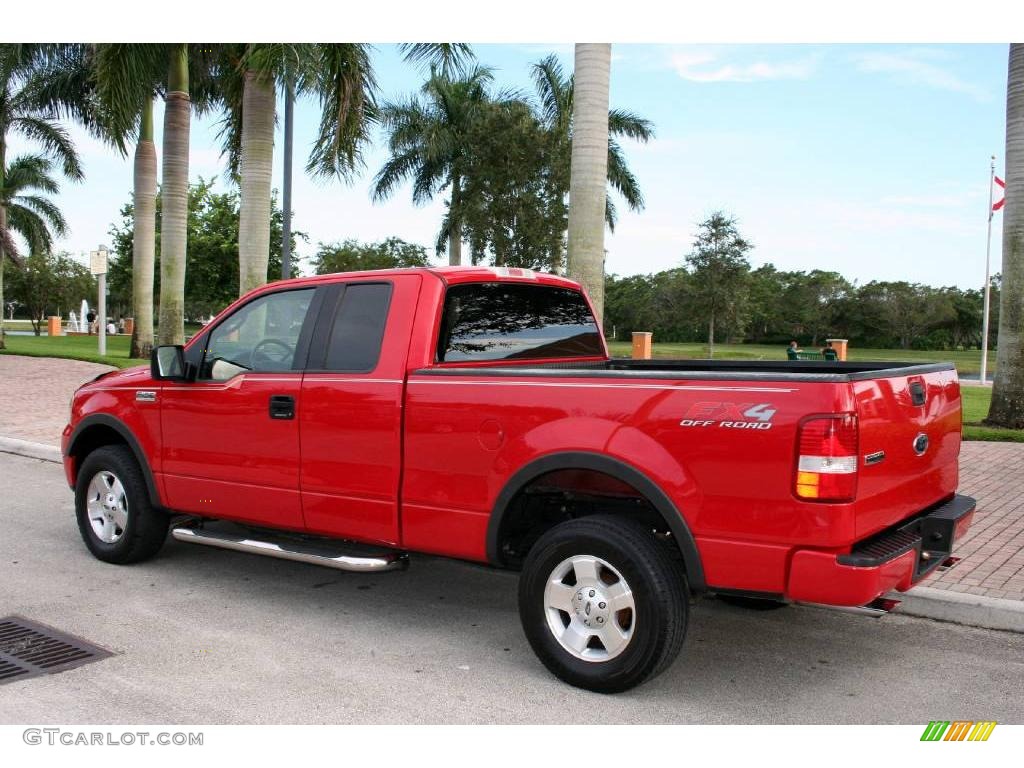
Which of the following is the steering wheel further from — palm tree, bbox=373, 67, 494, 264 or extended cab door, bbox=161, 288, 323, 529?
palm tree, bbox=373, 67, 494, 264

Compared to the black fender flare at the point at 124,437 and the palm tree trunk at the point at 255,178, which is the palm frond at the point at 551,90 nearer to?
the palm tree trunk at the point at 255,178

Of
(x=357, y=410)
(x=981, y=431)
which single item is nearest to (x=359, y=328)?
(x=357, y=410)

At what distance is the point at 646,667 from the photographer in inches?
161

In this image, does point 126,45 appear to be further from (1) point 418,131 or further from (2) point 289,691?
(1) point 418,131

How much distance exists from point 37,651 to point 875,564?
396 cm

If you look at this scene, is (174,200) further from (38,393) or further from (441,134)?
(441,134)

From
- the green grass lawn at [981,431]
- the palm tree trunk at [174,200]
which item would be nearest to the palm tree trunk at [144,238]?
the palm tree trunk at [174,200]

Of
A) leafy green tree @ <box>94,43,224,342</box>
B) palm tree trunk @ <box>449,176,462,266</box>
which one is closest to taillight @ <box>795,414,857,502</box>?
leafy green tree @ <box>94,43,224,342</box>

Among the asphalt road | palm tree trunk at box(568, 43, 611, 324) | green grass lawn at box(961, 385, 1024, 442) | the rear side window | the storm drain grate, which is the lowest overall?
the storm drain grate

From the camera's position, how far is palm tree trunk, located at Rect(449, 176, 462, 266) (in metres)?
35.4

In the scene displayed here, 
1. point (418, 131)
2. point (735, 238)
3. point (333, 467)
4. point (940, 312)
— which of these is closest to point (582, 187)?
point (333, 467)

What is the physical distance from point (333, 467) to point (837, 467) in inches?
104

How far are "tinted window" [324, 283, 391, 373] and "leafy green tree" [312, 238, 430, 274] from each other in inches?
1543

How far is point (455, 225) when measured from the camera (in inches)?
1396
